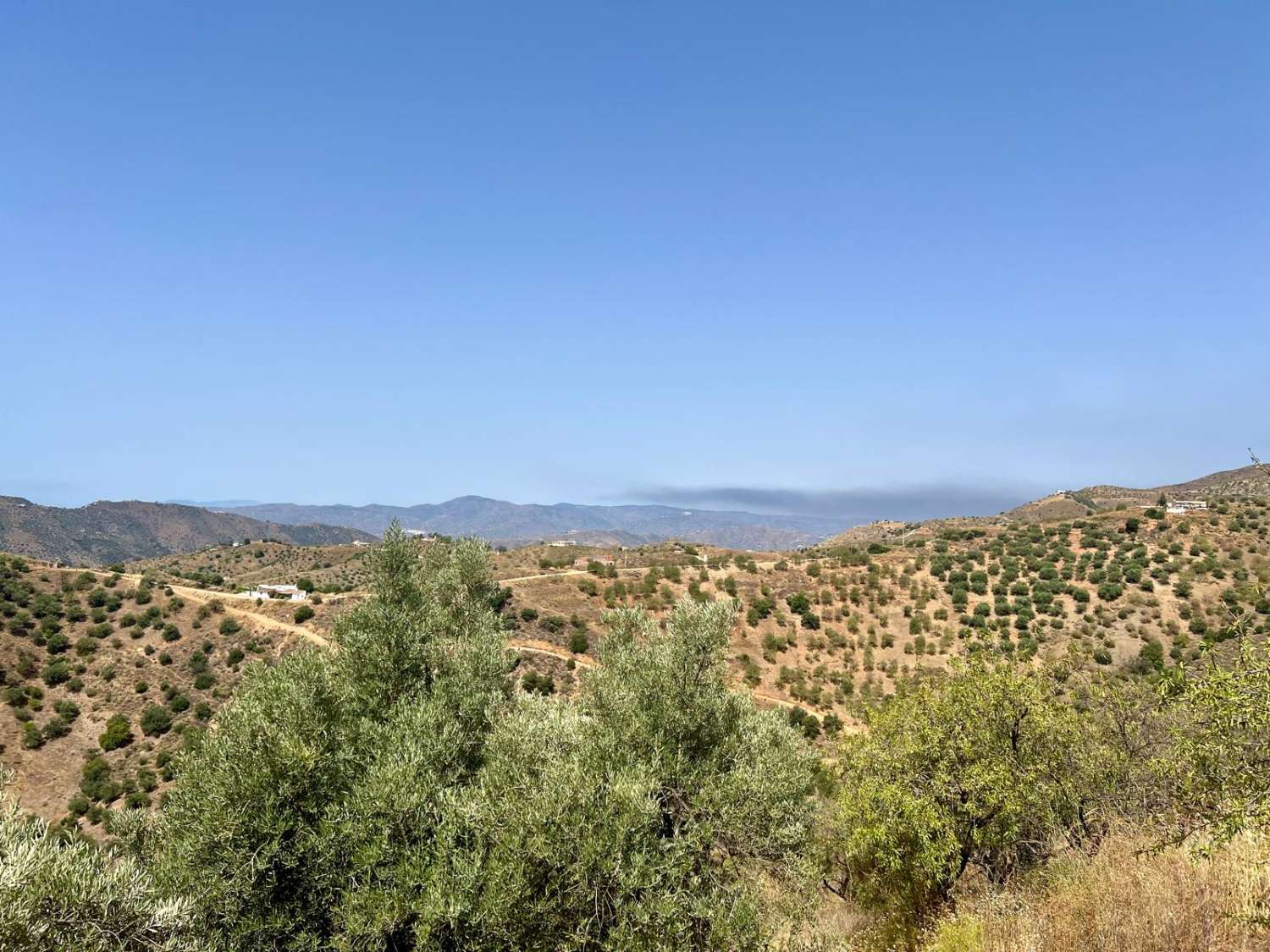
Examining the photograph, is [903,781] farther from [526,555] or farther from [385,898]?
[526,555]

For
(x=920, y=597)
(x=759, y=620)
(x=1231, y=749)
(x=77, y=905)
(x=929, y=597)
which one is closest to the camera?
(x=1231, y=749)

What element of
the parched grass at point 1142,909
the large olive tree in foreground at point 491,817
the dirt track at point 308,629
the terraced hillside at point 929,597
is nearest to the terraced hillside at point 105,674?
the dirt track at point 308,629

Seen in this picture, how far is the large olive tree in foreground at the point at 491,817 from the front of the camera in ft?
38.7

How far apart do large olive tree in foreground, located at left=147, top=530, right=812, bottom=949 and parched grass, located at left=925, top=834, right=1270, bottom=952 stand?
187 inches

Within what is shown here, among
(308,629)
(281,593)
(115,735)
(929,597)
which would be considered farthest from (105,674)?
(929,597)

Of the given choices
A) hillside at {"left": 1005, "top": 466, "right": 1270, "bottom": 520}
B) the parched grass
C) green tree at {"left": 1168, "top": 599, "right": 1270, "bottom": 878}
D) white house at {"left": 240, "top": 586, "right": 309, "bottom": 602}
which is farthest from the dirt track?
hillside at {"left": 1005, "top": 466, "right": 1270, "bottom": 520}

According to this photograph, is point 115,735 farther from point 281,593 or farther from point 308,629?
Answer: point 281,593

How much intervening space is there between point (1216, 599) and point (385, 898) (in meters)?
68.6

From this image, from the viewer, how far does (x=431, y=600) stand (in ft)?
85.1

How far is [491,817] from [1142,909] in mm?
11708

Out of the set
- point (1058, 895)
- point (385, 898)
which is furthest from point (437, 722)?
point (1058, 895)

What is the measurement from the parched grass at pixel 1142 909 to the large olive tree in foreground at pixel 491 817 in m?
4.75

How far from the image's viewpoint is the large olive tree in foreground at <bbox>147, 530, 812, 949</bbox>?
11.8 m

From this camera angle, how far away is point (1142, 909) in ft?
32.5
